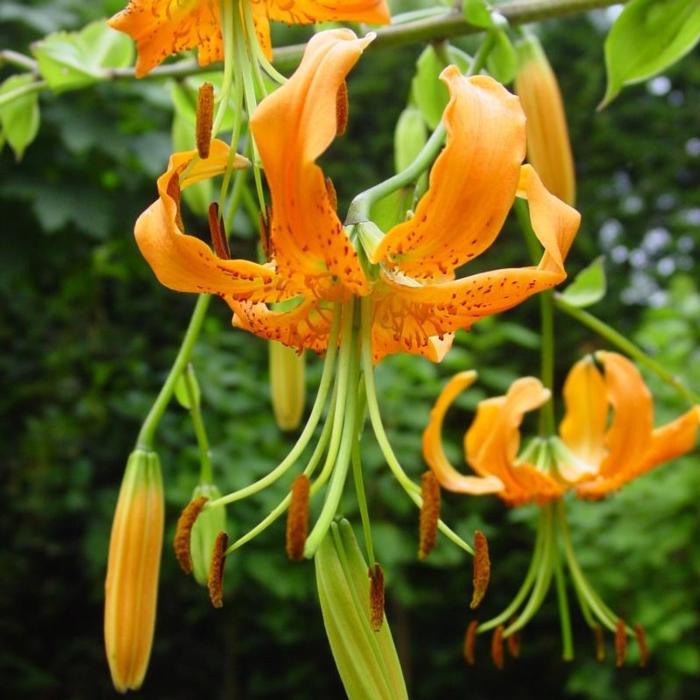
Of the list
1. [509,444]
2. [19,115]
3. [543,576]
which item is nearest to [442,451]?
[509,444]

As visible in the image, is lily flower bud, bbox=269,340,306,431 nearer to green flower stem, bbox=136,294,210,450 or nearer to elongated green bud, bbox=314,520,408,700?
green flower stem, bbox=136,294,210,450

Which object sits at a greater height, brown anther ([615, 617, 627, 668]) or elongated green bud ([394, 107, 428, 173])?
elongated green bud ([394, 107, 428, 173])

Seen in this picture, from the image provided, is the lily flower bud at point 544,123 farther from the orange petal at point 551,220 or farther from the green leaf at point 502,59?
the orange petal at point 551,220

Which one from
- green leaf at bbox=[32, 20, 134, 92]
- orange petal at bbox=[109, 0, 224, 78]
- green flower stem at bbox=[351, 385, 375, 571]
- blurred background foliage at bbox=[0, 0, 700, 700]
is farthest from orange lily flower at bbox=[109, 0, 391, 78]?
blurred background foliage at bbox=[0, 0, 700, 700]

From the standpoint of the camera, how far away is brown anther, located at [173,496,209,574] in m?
0.50

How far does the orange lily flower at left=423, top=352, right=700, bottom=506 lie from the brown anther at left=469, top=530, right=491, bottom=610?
0.99 ft

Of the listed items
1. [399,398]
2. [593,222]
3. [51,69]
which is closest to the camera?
[51,69]

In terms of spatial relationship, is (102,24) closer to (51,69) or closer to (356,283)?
(51,69)

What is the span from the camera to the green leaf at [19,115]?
3.11 ft

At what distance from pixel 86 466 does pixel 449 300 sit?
2.11m

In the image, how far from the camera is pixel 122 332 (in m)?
2.92

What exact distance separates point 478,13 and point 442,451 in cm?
35

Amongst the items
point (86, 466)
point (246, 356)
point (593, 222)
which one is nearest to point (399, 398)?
point (246, 356)

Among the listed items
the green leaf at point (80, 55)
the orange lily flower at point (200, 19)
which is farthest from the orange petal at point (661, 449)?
the green leaf at point (80, 55)
